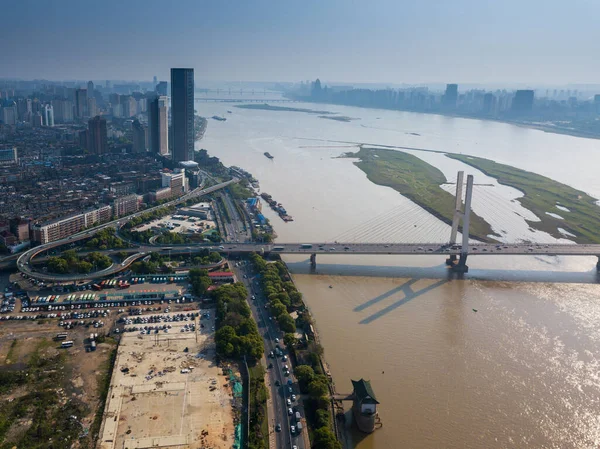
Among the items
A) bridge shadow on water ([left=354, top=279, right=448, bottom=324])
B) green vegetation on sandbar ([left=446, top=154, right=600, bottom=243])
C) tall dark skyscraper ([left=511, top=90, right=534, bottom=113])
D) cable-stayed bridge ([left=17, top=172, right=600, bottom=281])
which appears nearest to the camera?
bridge shadow on water ([left=354, top=279, right=448, bottom=324])

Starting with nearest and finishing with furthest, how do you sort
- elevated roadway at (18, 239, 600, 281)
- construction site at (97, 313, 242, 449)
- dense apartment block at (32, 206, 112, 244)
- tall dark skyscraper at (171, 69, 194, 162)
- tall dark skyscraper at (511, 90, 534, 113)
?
construction site at (97, 313, 242, 449), elevated roadway at (18, 239, 600, 281), dense apartment block at (32, 206, 112, 244), tall dark skyscraper at (171, 69, 194, 162), tall dark skyscraper at (511, 90, 534, 113)

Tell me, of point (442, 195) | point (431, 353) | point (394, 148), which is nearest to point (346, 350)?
point (431, 353)

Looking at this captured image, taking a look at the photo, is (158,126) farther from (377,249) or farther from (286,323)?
(286,323)

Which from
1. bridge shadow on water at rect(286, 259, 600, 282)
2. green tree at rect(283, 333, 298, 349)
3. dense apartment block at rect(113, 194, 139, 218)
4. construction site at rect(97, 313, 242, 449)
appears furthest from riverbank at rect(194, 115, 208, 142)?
green tree at rect(283, 333, 298, 349)

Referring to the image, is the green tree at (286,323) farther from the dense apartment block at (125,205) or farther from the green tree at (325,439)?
the dense apartment block at (125,205)

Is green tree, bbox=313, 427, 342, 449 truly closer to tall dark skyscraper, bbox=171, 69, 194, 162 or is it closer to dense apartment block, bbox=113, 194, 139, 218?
dense apartment block, bbox=113, 194, 139, 218

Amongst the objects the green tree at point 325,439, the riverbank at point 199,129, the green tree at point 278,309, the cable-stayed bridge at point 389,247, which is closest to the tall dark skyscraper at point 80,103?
the riverbank at point 199,129

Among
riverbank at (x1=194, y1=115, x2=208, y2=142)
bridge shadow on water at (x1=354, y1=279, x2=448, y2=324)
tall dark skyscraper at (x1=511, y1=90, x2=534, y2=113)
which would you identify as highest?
Answer: tall dark skyscraper at (x1=511, y1=90, x2=534, y2=113)

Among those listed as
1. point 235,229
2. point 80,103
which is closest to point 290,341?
point 235,229
